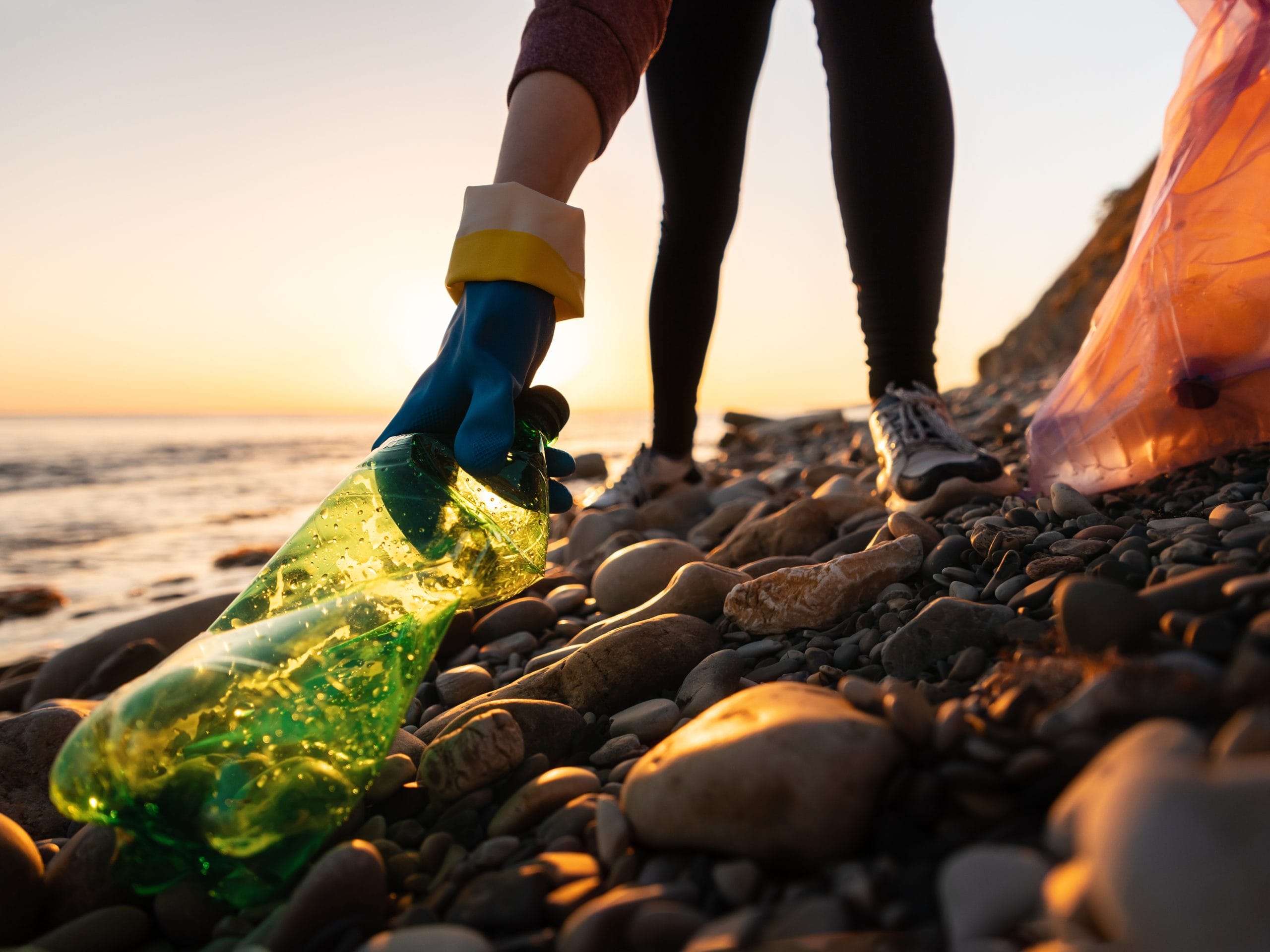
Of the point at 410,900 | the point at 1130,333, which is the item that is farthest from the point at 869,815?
the point at 1130,333

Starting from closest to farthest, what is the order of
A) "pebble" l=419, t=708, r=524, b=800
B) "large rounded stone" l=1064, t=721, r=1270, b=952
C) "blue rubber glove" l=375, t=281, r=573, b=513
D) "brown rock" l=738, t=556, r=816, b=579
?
"large rounded stone" l=1064, t=721, r=1270, b=952
"pebble" l=419, t=708, r=524, b=800
"blue rubber glove" l=375, t=281, r=573, b=513
"brown rock" l=738, t=556, r=816, b=579

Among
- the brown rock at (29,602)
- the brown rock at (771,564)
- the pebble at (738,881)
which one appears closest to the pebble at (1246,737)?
the pebble at (738,881)

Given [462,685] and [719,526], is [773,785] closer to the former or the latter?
[462,685]

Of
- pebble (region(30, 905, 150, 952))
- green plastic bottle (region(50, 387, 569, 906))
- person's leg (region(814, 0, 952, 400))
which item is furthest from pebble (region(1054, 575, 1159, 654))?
person's leg (region(814, 0, 952, 400))

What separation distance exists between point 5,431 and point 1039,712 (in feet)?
88.0

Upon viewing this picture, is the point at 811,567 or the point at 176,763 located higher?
the point at 811,567

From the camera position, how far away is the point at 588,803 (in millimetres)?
943

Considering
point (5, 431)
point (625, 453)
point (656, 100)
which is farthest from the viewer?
point (5, 431)

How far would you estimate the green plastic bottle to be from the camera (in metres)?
0.98

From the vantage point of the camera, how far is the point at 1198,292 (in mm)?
1638

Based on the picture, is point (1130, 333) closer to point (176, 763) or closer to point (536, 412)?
point (536, 412)

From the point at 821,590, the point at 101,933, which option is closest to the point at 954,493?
the point at 821,590

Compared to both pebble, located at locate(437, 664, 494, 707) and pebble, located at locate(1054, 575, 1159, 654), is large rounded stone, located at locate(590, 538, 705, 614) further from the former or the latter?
pebble, located at locate(1054, 575, 1159, 654)

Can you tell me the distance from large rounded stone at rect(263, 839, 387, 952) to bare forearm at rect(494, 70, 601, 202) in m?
1.26
